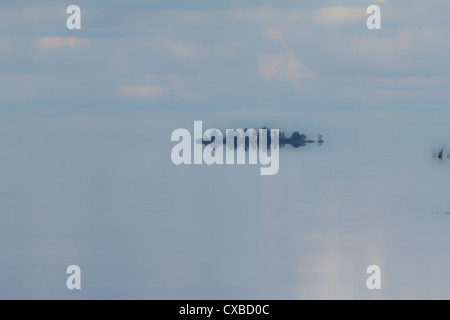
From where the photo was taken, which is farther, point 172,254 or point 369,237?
point 369,237

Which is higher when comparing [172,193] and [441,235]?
[172,193]

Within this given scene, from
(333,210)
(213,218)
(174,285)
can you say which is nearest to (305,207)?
(333,210)

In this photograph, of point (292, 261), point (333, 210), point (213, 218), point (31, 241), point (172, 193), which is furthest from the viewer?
point (172, 193)

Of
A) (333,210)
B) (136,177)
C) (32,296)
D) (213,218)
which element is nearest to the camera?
(32,296)

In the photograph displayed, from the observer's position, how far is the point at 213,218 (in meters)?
20.4

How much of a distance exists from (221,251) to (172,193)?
886 cm

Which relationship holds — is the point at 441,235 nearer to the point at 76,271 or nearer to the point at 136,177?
the point at 76,271
